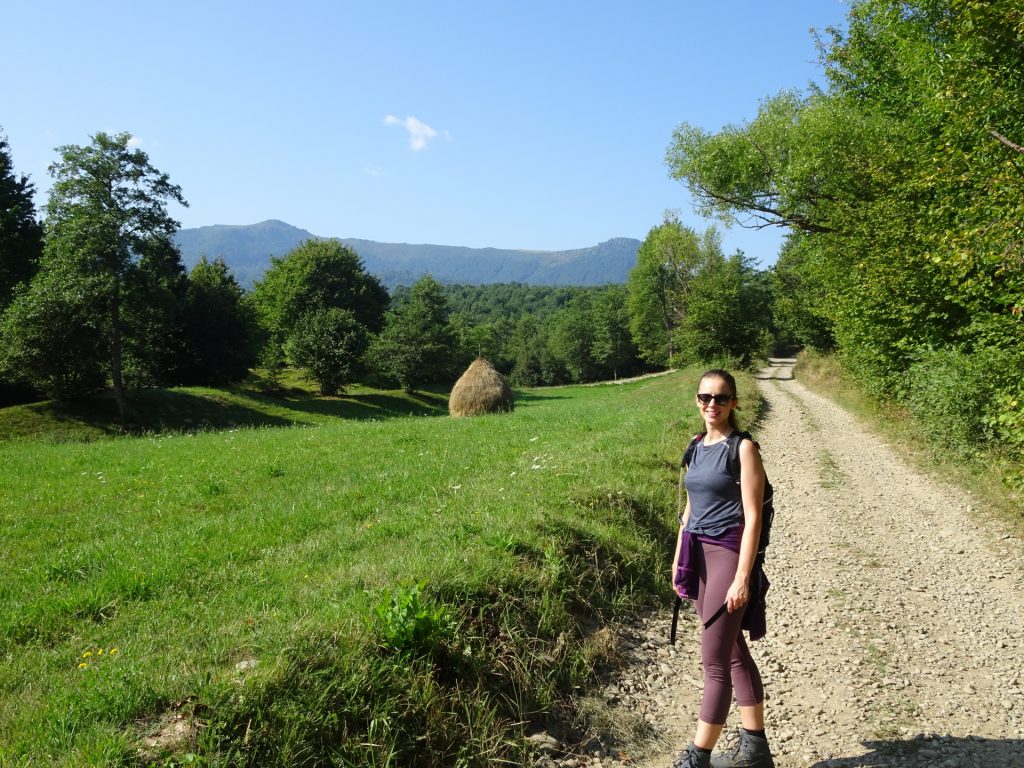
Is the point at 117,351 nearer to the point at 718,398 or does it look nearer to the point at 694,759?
the point at 718,398

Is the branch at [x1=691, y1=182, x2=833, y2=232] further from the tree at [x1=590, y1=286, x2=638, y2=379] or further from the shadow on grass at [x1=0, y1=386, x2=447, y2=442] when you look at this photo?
the tree at [x1=590, y1=286, x2=638, y2=379]

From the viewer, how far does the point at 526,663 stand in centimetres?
478

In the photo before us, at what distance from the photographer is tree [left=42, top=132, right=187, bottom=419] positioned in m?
28.6

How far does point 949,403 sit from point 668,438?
544 cm

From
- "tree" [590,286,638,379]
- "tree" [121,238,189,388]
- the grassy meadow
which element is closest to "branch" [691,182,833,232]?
the grassy meadow

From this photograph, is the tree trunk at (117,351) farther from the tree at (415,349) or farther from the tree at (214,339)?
the tree at (415,349)

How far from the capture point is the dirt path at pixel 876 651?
172 inches

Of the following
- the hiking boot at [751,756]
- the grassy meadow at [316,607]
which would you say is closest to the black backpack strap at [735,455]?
the hiking boot at [751,756]

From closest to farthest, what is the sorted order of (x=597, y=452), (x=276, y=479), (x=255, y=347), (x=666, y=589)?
1. (x=666, y=589)
2. (x=276, y=479)
3. (x=597, y=452)
4. (x=255, y=347)

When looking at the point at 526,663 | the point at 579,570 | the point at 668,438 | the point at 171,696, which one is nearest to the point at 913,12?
the point at 668,438

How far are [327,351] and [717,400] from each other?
45168 millimetres

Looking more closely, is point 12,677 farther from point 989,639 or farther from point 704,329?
point 704,329

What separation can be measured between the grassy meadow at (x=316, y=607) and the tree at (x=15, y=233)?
99.2 ft

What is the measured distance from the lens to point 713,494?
13.3ft
